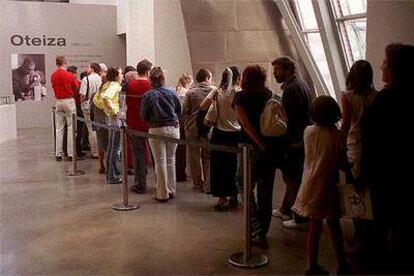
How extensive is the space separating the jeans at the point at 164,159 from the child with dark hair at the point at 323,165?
2780mm

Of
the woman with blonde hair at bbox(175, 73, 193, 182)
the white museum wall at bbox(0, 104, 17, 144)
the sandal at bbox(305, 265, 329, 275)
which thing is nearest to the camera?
the sandal at bbox(305, 265, 329, 275)

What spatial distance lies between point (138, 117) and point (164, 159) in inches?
35.7

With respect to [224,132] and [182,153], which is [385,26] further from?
[182,153]

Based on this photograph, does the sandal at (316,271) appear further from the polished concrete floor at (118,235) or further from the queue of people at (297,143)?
the polished concrete floor at (118,235)

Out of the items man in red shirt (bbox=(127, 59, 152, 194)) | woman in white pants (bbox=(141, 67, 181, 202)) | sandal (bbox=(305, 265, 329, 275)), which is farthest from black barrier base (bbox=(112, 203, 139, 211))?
sandal (bbox=(305, 265, 329, 275))

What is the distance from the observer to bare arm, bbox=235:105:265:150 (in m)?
4.44

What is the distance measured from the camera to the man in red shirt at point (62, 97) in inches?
368

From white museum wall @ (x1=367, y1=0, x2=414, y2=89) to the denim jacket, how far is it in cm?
239

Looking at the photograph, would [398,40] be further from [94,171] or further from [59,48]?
[59,48]

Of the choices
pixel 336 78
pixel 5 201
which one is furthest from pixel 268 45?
pixel 5 201

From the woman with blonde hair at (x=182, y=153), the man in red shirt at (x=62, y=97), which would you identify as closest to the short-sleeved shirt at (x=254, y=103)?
the woman with blonde hair at (x=182, y=153)

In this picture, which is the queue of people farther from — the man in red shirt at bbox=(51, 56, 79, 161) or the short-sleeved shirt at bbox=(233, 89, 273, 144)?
the man in red shirt at bbox=(51, 56, 79, 161)

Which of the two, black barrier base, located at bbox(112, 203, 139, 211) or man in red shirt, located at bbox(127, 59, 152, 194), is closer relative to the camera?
black barrier base, located at bbox(112, 203, 139, 211)

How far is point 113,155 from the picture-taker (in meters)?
7.48
